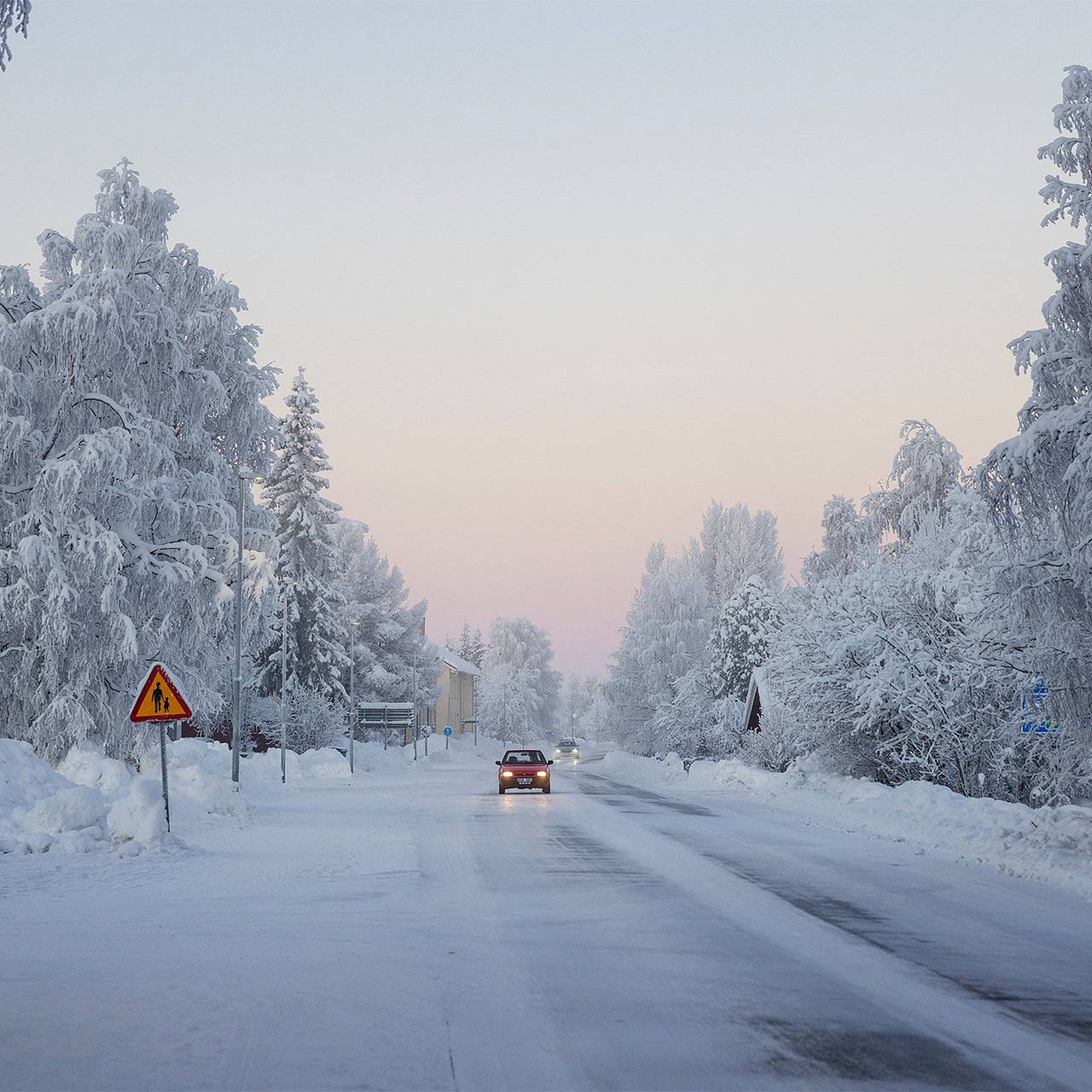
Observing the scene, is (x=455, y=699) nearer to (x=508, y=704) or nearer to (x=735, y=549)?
(x=508, y=704)

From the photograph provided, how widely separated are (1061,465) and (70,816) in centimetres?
1425

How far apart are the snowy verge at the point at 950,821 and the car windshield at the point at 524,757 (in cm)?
686

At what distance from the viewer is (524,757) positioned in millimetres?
39594

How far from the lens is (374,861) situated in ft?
54.9

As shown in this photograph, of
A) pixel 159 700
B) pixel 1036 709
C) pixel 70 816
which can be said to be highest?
pixel 159 700

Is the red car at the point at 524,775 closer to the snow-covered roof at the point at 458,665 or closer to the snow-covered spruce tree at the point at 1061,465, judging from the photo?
the snow-covered spruce tree at the point at 1061,465

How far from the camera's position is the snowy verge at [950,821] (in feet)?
49.7

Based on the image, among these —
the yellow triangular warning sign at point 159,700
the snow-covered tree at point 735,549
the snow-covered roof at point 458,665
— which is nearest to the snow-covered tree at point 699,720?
the snow-covered tree at point 735,549

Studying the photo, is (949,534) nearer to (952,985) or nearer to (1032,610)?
(1032,610)

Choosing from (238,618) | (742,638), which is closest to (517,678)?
(742,638)

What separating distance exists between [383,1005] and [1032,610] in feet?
37.0

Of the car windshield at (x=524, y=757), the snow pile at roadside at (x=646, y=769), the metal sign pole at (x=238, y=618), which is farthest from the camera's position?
the snow pile at roadside at (x=646, y=769)

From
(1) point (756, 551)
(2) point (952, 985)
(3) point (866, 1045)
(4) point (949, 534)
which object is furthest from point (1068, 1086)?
(1) point (756, 551)

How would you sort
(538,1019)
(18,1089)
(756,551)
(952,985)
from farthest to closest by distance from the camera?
(756,551)
(952,985)
(538,1019)
(18,1089)
